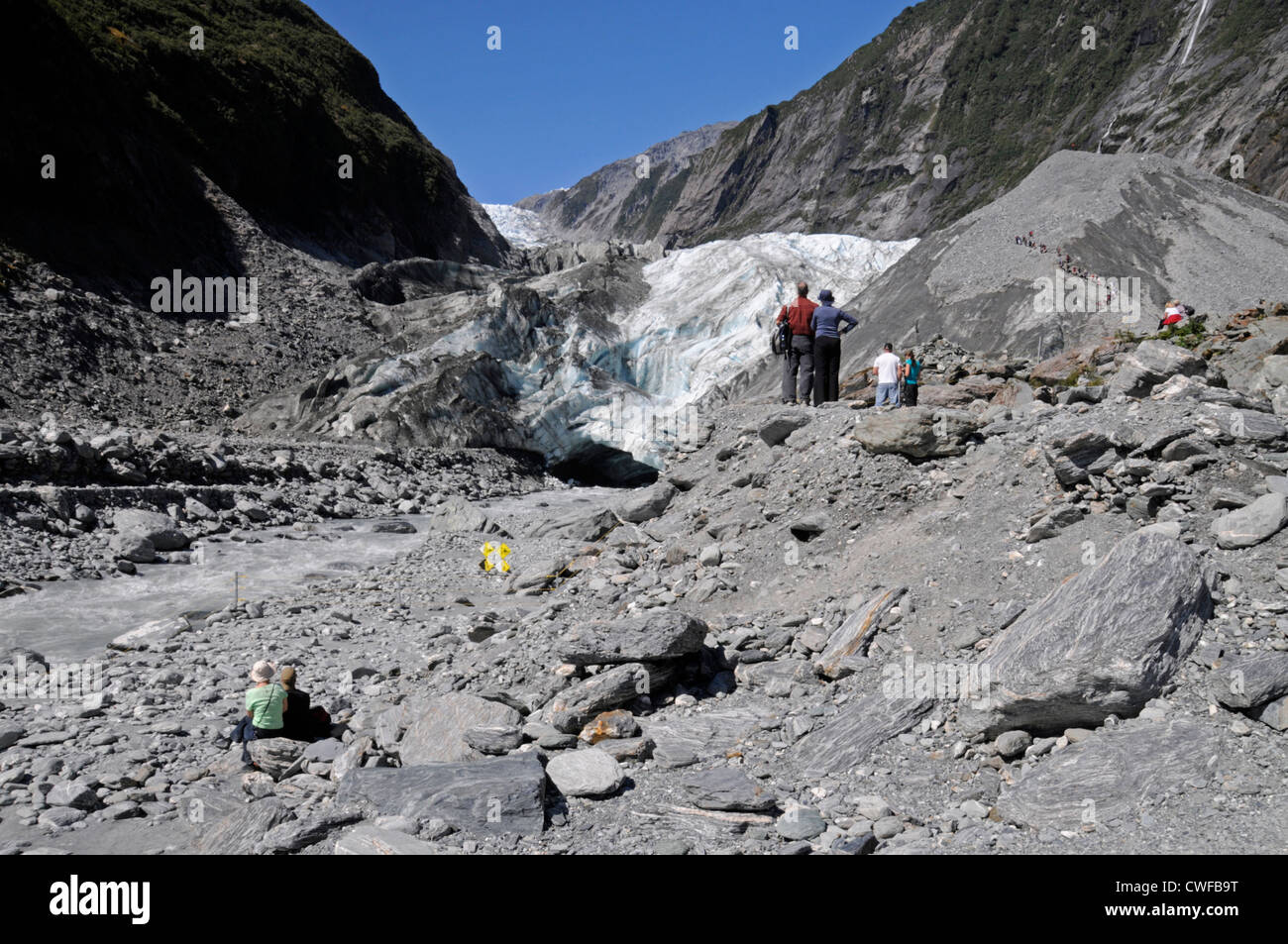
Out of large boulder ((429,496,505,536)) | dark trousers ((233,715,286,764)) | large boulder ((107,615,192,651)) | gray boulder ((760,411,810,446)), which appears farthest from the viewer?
large boulder ((429,496,505,536))

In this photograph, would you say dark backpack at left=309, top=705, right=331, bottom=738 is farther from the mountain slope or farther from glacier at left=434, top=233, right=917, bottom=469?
the mountain slope

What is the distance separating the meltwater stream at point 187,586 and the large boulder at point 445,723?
6.18 metres

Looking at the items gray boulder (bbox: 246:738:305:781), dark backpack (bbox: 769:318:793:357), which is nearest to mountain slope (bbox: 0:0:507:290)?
dark backpack (bbox: 769:318:793:357)

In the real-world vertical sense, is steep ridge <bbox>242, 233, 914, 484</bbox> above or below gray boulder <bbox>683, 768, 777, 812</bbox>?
above

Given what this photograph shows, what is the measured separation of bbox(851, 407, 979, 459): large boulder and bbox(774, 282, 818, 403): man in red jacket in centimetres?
299

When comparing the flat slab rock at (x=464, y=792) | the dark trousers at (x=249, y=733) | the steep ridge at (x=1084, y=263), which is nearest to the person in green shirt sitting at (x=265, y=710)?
the dark trousers at (x=249, y=733)

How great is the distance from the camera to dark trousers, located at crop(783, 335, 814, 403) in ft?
37.8

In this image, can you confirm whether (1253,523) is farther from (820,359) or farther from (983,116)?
(983,116)

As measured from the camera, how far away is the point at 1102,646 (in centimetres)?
483

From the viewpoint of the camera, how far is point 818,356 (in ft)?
36.7

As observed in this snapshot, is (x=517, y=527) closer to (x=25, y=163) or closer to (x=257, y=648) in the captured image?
(x=257, y=648)

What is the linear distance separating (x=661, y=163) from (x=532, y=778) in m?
197

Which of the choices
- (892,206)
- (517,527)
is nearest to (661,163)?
(892,206)

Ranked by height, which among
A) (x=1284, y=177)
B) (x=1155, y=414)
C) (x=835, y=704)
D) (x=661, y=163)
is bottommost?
(x=835, y=704)
